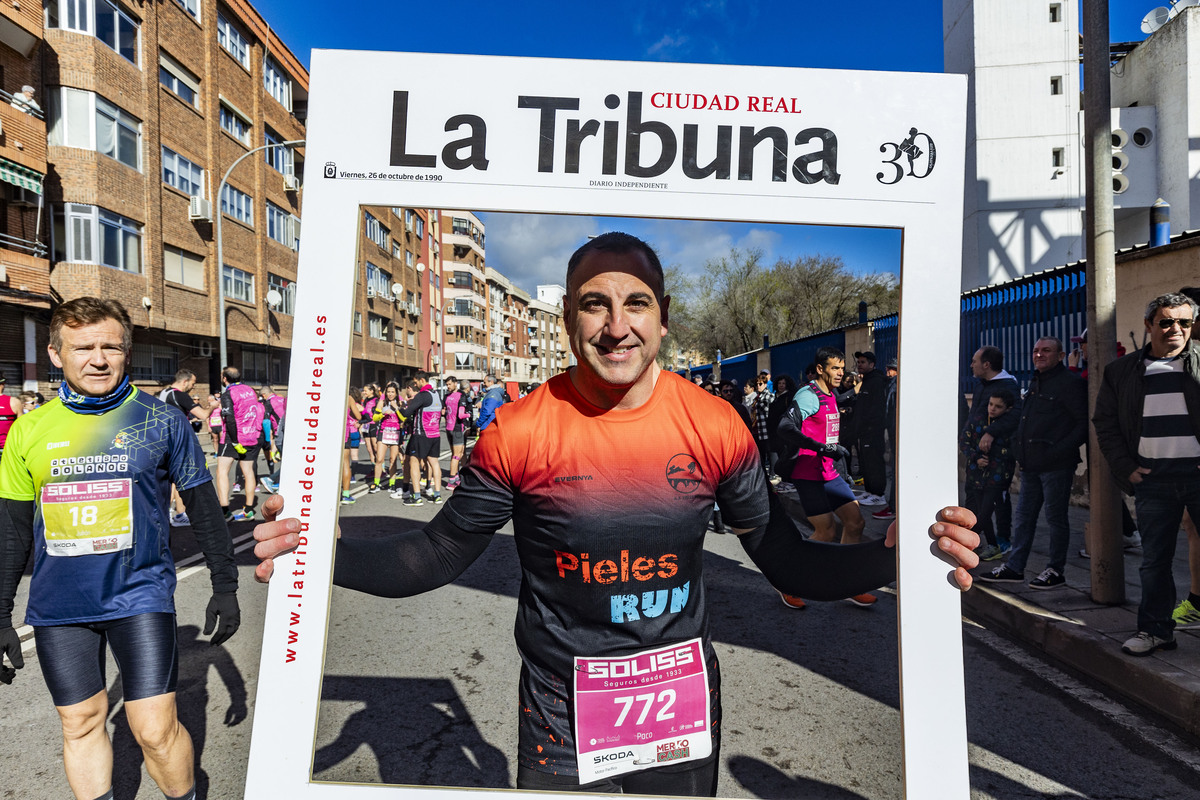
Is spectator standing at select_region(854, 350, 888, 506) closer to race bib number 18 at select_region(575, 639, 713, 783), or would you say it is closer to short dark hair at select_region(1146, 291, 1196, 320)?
race bib number 18 at select_region(575, 639, 713, 783)

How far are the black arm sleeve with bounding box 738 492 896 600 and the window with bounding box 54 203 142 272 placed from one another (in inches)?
884

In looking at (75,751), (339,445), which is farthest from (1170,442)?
(75,751)

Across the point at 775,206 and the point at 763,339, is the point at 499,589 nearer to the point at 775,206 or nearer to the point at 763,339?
the point at 763,339

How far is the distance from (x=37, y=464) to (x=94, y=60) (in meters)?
22.2

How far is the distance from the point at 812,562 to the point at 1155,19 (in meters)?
32.1

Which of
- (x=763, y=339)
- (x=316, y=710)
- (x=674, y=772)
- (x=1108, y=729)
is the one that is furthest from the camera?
(x=1108, y=729)

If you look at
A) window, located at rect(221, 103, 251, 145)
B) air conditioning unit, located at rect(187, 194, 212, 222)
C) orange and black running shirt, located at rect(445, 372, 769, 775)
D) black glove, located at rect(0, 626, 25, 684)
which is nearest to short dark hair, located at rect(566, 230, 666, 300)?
orange and black running shirt, located at rect(445, 372, 769, 775)

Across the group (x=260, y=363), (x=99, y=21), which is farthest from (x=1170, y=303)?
(x=260, y=363)

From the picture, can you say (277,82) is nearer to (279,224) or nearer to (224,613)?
(279,224)

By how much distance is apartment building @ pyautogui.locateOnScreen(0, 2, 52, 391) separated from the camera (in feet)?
54.1

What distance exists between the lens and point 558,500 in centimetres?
160

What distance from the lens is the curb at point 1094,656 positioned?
11.1 feet

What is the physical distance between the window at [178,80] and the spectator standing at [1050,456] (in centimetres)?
2525

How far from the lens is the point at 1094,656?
3.97 meters
